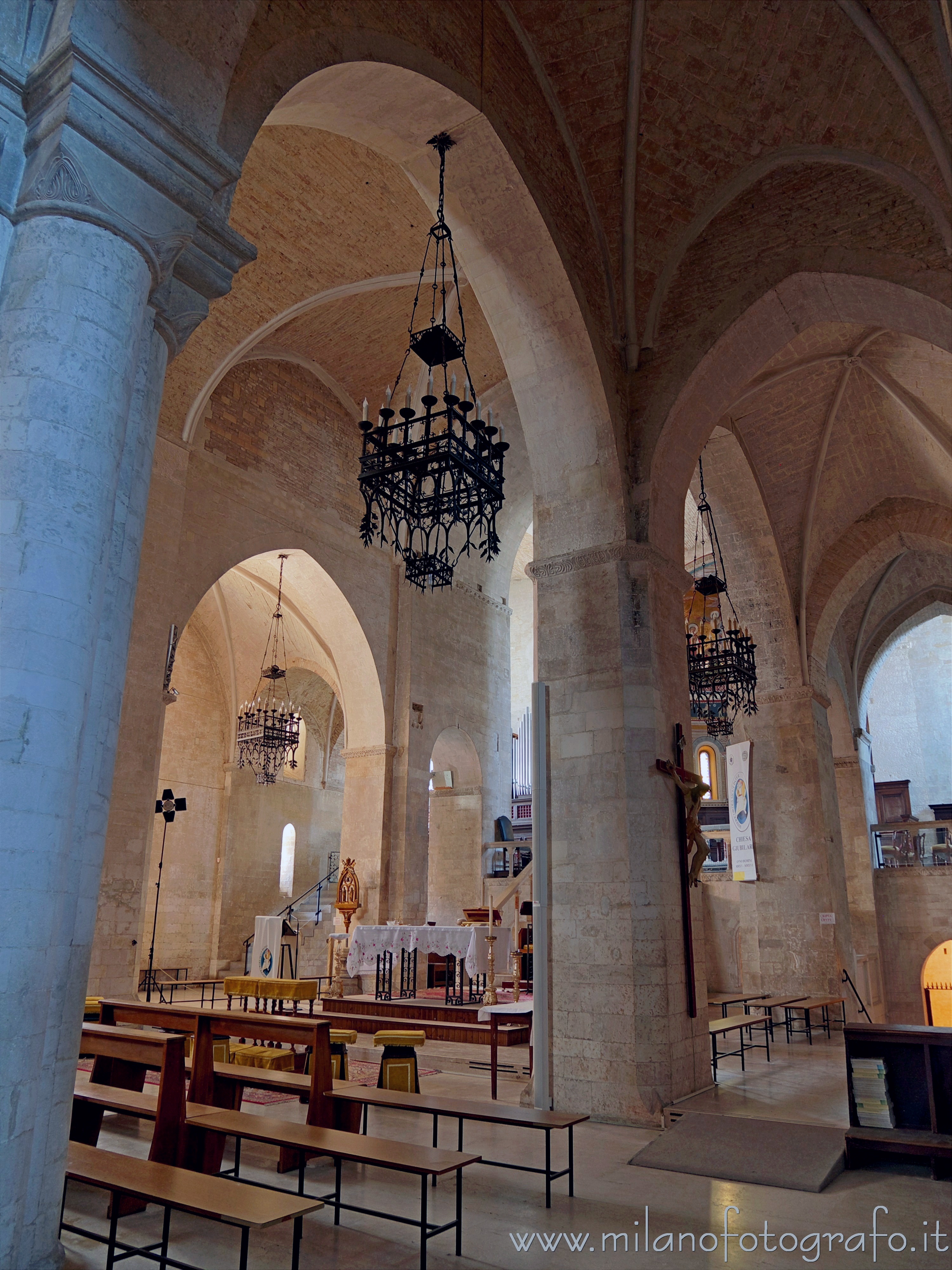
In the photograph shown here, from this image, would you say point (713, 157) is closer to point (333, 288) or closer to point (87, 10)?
point (333, 288)

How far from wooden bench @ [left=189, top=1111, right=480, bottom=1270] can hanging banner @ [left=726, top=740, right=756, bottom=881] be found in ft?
29.0

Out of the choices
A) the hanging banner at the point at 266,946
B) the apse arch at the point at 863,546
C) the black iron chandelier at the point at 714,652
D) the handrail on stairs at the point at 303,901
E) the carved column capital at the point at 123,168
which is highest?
the apse arch at the point at 863,546

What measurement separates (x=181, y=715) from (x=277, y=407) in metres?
7.89

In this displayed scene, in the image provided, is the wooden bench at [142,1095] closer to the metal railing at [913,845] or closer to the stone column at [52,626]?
the stone column at [52,626]

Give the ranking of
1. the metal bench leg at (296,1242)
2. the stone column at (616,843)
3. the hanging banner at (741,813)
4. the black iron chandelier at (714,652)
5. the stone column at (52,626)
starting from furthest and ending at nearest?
the hanging banner at (741,813) < the black iron chandelier at (714,652) < the stone column at (616,843) < the metal bench leg at (296,1242) < the stone column at (52,626)

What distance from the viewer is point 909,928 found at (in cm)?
1677

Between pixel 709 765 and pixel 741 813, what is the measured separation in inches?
394

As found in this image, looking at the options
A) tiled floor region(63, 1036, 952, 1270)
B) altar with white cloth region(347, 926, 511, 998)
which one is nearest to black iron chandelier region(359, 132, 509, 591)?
tiled floor region(63, 1036, 952, 1270)

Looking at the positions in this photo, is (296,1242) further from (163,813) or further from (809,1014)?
(163,813)

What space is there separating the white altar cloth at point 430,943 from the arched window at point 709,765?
453 inches

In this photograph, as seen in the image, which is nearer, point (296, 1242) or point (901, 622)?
point (296, 1242)

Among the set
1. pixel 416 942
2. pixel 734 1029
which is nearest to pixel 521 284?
pixel 734 1029

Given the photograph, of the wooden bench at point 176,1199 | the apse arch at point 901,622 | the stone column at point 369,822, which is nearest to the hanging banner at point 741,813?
the stone column at point 369,822

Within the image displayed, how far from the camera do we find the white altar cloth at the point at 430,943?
34.0 ft
